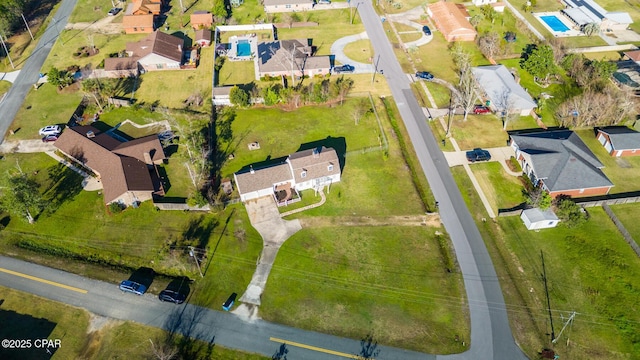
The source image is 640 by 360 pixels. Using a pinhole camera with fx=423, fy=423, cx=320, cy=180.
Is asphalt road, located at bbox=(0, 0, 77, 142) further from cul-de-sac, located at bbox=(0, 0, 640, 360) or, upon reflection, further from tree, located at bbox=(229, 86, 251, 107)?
tree, located at bbox=(229, 86, 251, 107)

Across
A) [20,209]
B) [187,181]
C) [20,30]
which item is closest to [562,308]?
[187,181]

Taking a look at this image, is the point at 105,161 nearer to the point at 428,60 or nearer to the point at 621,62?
the point at 428,60

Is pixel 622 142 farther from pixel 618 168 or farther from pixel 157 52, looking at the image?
pixel 157 52

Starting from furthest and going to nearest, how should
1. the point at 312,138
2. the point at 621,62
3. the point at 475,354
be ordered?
the point at 621,62 < the point at 312,138 < the point at 475,354

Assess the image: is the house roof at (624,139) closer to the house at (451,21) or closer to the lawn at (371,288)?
the lawn at (371,288)

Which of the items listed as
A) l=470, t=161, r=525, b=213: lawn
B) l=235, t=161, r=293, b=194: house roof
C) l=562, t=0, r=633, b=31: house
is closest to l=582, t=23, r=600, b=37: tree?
l=562, t=0, r=633, b=31: house

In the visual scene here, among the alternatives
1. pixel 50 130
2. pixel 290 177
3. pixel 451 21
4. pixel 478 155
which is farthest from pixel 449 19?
pixel 50 130

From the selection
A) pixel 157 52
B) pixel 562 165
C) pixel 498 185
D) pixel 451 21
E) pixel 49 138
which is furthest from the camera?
pixel 451 21
